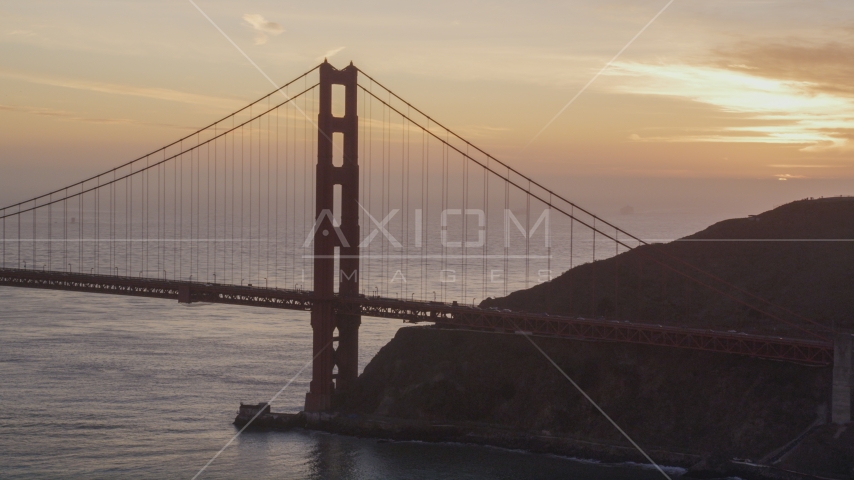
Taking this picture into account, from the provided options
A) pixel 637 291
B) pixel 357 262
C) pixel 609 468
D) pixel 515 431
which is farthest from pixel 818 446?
pixel 357 262

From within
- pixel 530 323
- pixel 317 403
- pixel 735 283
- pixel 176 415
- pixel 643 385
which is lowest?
pixel 176 415

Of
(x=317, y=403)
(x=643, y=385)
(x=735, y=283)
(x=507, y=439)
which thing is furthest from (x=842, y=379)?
(x=317, y=403)

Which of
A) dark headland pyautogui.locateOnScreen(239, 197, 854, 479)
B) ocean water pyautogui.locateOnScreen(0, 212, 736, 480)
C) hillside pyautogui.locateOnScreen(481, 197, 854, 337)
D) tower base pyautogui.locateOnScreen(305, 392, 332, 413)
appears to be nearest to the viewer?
ocean water pyautogui.locateOnScreen(0, 212, 736, 480)

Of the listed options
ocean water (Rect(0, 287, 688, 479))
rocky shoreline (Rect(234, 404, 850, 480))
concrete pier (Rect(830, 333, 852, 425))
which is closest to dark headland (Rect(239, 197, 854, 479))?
rocky shoreline (Rect(234, 404, 850, 480))

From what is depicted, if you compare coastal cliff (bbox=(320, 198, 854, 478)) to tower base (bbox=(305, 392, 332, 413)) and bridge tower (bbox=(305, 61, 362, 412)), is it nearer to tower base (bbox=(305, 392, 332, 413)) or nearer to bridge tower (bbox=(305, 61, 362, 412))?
tower base (bbox=(305, 392, 332, 413))

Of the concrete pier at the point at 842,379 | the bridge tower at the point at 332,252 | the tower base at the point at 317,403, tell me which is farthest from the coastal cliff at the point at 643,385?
the bridge tower at the point at 332,252

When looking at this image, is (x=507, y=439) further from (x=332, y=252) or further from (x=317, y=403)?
(x=332, y=252)
